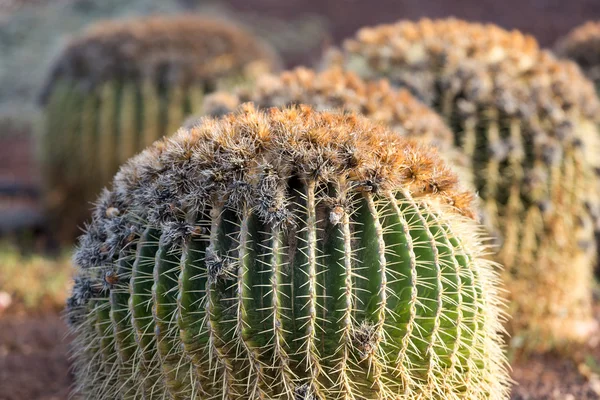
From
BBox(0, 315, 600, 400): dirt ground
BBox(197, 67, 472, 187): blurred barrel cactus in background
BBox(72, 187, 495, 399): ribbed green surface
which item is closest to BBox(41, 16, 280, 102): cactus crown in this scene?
BBox(0, 315, 600, 400): dirt ground

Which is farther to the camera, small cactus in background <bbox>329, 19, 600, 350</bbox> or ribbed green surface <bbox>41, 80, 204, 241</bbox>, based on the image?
ribbed green surface <bbox>41, 80, 204, 241</bbox>

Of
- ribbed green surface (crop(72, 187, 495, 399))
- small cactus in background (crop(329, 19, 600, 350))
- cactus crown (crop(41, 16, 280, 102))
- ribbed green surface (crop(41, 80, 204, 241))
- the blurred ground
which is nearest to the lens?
ribbed green surface (crop(72, 187, 495, 399))

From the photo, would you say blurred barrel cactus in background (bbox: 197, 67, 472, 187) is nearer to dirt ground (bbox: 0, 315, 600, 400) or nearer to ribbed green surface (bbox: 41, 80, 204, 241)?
dirt ground (bbox: 0, 315, 600, 400)

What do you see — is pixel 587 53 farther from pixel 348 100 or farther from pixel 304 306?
pixel 304 306

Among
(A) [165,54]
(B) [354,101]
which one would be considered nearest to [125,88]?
(A) [165,54]

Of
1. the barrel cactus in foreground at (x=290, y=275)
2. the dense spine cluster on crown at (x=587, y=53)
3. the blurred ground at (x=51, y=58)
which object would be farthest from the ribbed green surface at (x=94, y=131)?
the barrel cactus in foreground at (x=290, y=275)

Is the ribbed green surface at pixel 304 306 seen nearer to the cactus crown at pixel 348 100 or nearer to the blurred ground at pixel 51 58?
the blurred ground at pixel 51 58

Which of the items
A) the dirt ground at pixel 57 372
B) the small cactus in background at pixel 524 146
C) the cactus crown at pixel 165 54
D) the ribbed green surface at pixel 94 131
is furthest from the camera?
the cactus crown at pixel 165 54
